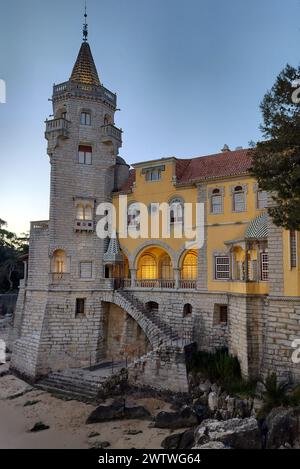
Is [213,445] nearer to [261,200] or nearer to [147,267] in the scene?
[261,200]

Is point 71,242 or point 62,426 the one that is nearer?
point 62,426

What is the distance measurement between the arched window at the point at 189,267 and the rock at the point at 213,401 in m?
9.56

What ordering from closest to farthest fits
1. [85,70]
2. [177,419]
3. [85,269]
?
1. [177,419]
2. [85,269]
3. [85,70]

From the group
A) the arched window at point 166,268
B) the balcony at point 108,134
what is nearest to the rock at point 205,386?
the arched window at point 166,268

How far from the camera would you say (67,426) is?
17.6 meters

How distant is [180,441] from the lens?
49.5ft

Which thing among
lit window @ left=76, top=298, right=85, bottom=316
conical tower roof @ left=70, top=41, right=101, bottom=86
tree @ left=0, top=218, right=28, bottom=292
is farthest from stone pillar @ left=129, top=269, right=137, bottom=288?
tree @ left=0, top=218, right=28, bottom=292

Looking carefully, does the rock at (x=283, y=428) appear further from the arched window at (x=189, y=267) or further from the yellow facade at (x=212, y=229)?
the arched window at (x=189, y=267)

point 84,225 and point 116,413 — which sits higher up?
point 84,225

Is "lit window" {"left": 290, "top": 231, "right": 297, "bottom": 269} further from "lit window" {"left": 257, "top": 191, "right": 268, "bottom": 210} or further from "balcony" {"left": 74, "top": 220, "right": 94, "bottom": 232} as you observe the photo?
"balcony" {"left": 74, "top": 220, "right": 94, "bottom": 232}

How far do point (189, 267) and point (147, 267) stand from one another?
380 centimetres

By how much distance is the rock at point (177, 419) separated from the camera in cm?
1694

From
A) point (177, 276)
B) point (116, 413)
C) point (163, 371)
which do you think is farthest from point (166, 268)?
point (116, 413)
